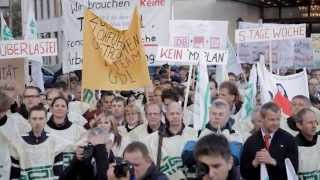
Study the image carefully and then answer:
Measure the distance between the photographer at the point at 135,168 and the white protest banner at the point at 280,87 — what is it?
3.97m

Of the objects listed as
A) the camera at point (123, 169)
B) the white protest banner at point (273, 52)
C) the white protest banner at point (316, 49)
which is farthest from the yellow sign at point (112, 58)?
the white protest banner at point (316, 49)

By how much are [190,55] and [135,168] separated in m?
5.43

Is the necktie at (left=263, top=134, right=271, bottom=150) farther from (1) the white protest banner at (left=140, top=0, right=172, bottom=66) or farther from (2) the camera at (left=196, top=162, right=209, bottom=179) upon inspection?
(1) the white protest banner at (left=140, top=0, right=172, bottom=66)

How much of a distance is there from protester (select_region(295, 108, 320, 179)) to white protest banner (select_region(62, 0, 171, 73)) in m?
5.17

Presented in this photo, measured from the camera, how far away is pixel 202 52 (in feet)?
29.9

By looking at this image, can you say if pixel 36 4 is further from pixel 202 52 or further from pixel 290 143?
pixel 290 143

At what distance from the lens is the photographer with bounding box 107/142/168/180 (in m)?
4.44

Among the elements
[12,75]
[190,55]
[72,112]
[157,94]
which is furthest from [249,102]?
[12,75]

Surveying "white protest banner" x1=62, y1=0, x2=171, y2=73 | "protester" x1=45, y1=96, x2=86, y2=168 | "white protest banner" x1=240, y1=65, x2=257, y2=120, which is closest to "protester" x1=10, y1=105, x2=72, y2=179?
"protester" x1=45, y1=96, x2=86, y2=168

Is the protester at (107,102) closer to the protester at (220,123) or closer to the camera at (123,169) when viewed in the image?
the protester at (220,123)

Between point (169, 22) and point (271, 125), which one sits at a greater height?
point (169, 22)

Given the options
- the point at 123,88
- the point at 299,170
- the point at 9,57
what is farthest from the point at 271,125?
the point at 9,57

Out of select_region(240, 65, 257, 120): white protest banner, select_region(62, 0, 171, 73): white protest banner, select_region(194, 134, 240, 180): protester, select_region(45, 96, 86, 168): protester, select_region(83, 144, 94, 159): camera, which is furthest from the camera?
select_region(62, 0, 171, 73): white protest banner

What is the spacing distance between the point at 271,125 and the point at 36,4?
26.8m
